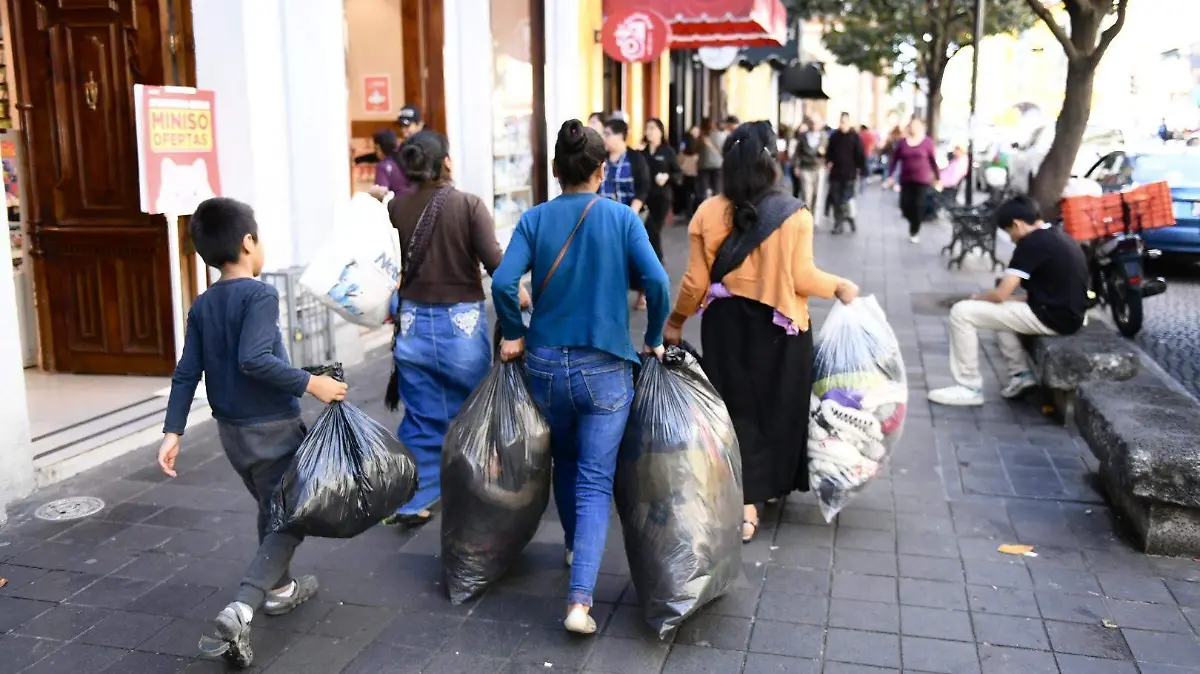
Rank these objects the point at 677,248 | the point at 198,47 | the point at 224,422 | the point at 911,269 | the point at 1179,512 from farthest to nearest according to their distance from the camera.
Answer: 1. the point at 677,248
2. the point at 911,269
3. the point at 198,47
4. the point at 1179,512
5. the point at 224,422

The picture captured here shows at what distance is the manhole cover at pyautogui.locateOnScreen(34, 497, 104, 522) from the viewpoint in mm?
4984

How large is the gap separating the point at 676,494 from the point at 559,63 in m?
10.5

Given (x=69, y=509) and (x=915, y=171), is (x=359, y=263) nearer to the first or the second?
(x=69, y=509)

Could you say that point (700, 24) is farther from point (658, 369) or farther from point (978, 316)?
point (658, 369)

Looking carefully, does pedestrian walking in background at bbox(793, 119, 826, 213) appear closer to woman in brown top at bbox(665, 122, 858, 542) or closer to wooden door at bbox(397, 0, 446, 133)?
wooden door at bbox(397, 0, 446, 133)

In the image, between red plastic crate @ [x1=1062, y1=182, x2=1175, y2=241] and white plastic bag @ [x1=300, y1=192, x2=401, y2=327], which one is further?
red plastic crate @ [x1=1062, y1=182, x2=1175, y2=241]

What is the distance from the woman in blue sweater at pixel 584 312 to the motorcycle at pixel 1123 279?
236 inches

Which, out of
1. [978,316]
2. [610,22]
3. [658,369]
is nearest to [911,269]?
[610,22]

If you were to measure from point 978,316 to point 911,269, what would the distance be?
251 inches

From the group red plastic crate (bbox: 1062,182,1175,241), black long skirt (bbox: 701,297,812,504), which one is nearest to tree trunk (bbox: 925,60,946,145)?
red plastic crate (bbox: 1062,182,1175,241)

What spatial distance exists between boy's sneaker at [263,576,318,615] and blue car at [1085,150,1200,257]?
10.4m

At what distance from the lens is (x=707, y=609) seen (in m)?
4.03

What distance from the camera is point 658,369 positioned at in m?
3.91

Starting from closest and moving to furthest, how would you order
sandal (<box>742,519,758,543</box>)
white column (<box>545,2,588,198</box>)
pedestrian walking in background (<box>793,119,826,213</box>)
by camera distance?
sandal (<box>742,519,758,543</box>) < white column (<box>545,2,588,198</box>) < pedestrian walking in background (<box>793,119,826,213</box>)
